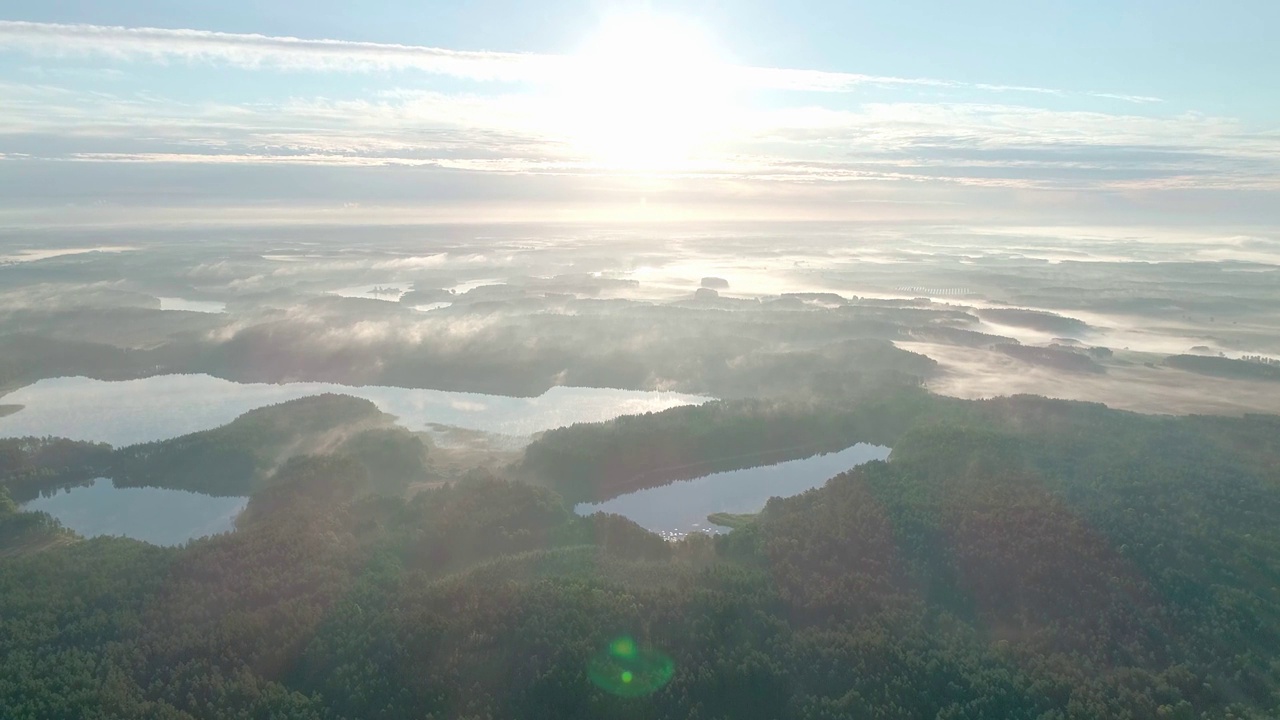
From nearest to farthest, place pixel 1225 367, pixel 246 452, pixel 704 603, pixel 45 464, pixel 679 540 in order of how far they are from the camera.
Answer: pixel 704 603 → pixel 679 540 → pixel 45 464 → pixel 246 452 → pixel 1225 367

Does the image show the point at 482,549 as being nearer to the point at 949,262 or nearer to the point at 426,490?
the point at 426,490

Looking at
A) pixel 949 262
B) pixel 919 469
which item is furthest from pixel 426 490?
pixel 949 262

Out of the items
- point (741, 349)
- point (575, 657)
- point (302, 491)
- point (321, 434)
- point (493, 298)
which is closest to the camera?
point (575, 657)

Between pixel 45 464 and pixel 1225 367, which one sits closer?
pixel 45 464

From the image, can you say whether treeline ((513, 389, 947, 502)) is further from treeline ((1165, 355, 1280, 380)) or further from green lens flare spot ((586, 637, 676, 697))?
treeline ((1165, 355, 1280, 380))

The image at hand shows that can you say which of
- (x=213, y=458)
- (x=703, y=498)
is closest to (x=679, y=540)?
(x=703, y=498)

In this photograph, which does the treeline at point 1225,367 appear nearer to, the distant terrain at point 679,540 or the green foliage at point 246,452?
the distant terrain at point 679,540

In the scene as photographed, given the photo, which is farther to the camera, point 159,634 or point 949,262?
point 949,262

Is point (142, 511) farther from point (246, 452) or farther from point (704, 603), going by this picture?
point (704, 603)
